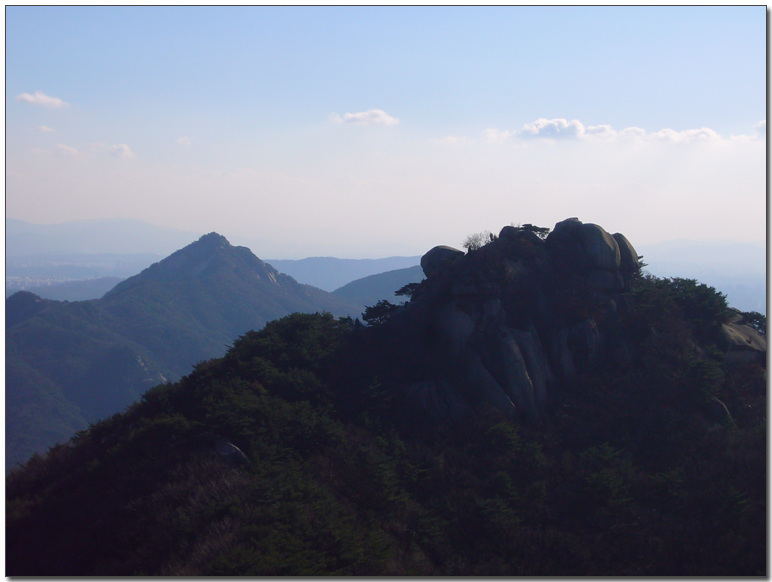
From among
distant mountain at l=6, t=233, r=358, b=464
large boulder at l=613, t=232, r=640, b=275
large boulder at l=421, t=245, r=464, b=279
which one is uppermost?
large boulder at l=421, t=245, r=464, b=279

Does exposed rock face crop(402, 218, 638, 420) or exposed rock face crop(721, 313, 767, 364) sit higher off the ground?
exposed rock face crop(402, 218, 638, 420)

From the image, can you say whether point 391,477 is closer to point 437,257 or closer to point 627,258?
point 437,257

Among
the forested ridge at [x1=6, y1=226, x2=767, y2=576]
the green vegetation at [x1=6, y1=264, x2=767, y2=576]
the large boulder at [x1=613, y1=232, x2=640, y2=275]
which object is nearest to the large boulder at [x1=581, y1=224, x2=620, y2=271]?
the large boulder at [x1=613, y1=232, x2=640, y2=275]

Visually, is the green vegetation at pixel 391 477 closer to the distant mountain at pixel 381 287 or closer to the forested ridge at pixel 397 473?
the forested ridge at pixel 397 473

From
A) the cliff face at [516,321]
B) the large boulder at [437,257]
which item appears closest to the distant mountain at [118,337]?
the large boulder at [437,257]

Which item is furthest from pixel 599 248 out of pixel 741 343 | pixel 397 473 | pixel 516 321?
pixel 397 473

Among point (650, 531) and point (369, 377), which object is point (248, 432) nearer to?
point (369, 377)

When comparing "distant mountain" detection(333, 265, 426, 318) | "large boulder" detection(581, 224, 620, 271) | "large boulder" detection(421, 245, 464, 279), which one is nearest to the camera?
"large boulder" detection(581, 224, 620, 271)

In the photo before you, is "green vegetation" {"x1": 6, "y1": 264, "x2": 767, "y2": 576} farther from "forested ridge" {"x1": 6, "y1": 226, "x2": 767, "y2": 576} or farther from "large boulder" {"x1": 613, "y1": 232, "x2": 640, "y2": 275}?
"large boulder" {"x1": 613, "y1": 232, "x2": 640, "y2": 275}
